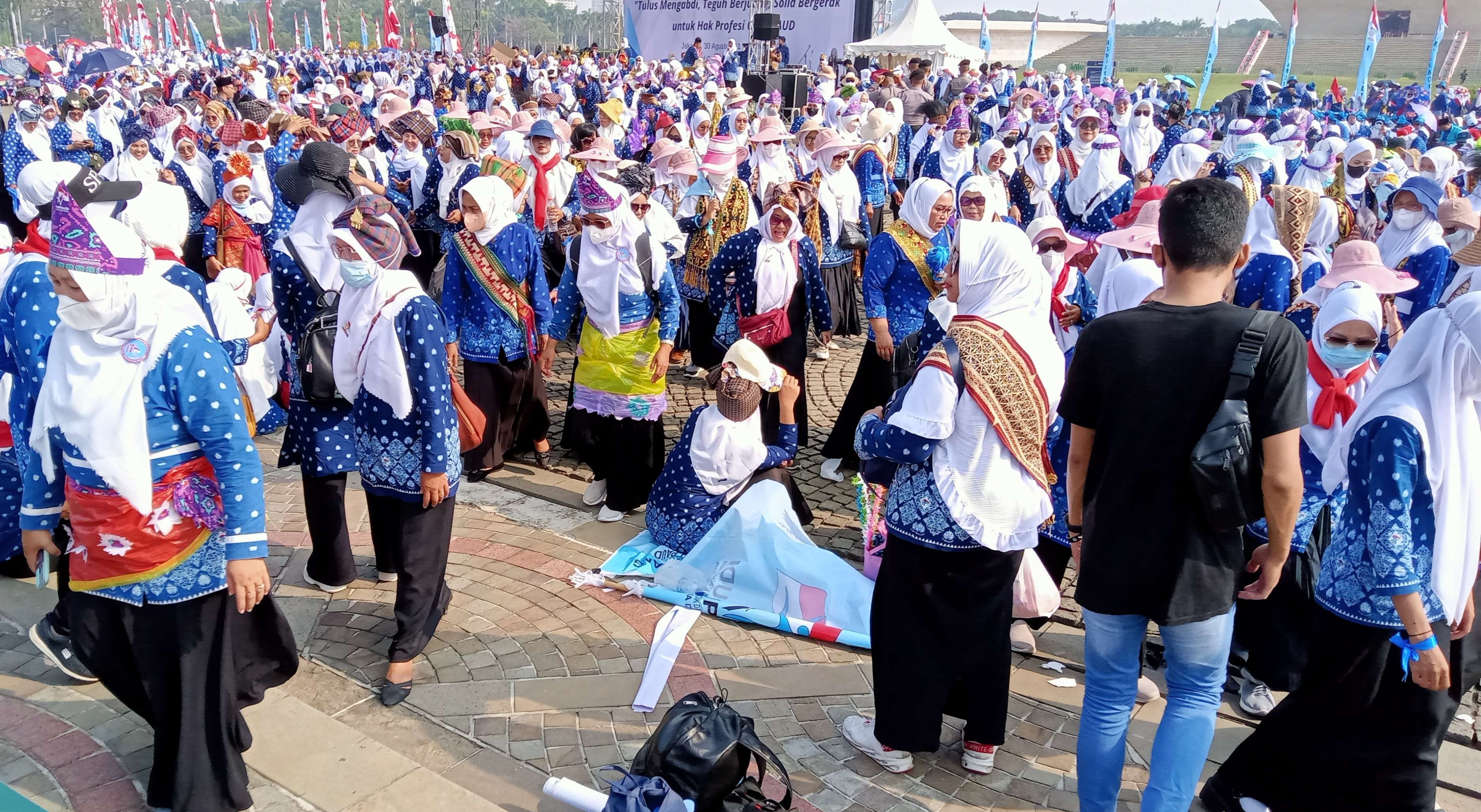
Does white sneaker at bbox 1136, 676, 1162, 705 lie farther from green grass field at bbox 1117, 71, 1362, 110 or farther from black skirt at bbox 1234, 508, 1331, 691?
green grass field at bbox 1117, 71, 1362, 110

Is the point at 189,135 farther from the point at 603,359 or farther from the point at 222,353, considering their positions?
the point at 222,353

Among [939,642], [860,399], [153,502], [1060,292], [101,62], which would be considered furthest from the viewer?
[101,62]

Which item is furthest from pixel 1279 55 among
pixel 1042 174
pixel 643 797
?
pixel 643 797

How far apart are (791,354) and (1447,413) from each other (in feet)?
12.8

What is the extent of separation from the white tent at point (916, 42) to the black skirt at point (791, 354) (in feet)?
77.4

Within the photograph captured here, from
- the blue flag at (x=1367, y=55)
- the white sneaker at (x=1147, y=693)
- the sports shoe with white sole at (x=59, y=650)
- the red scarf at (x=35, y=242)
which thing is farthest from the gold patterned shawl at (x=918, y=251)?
the blue flag at (x=1367, y=55)

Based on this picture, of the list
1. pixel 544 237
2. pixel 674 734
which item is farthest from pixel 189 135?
pixel 674 734

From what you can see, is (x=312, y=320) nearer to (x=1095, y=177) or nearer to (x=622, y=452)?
(x=622, y=452)

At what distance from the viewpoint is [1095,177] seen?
9.06 metres

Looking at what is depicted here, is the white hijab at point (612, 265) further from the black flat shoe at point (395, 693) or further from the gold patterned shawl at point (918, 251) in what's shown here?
the black flat shoe at point (395, 693)

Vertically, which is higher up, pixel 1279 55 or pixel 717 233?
pixel 1279 55

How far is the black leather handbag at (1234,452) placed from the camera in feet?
8.08

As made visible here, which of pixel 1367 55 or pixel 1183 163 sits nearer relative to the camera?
pixel 1183 163

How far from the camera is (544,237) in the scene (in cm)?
845
